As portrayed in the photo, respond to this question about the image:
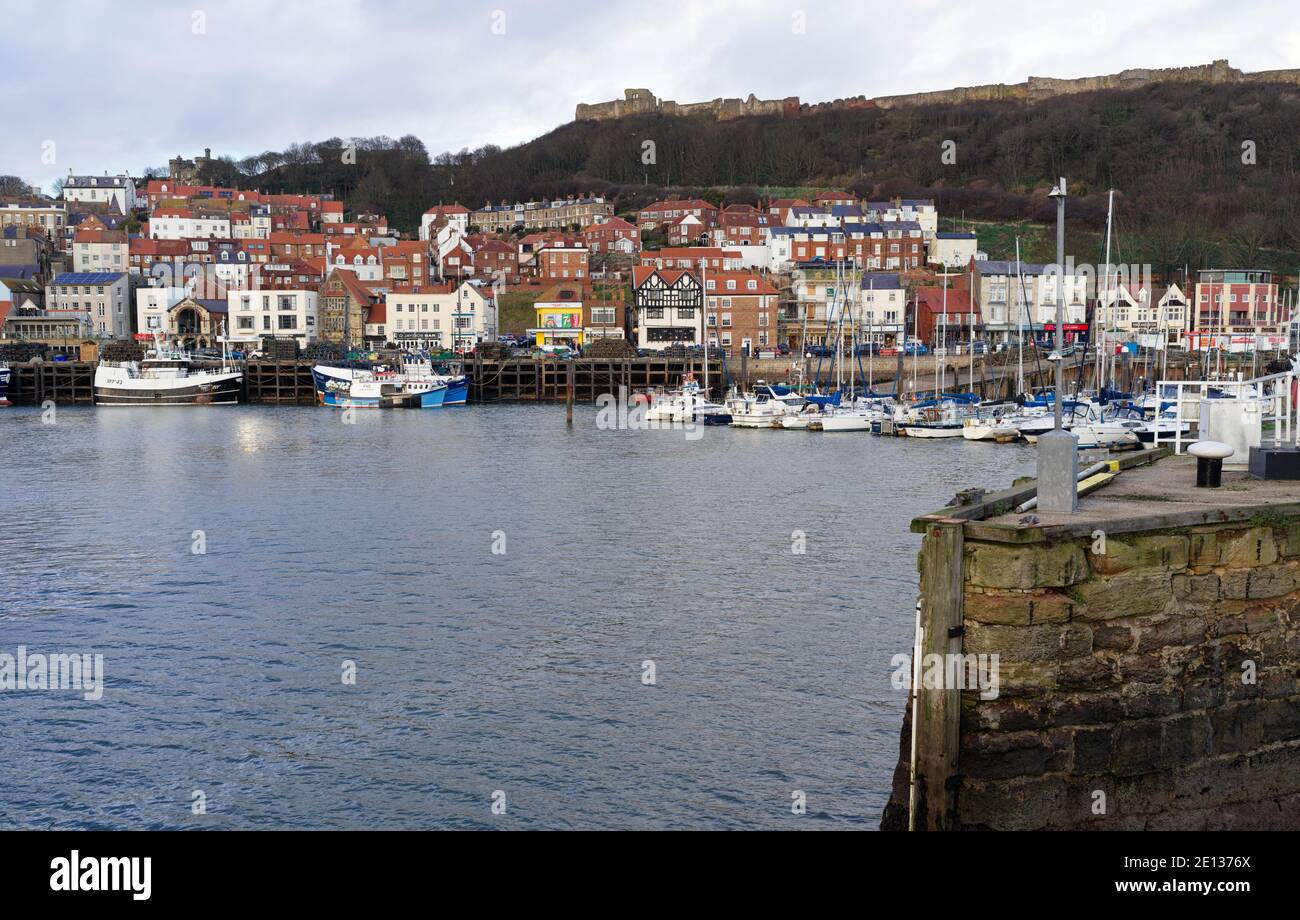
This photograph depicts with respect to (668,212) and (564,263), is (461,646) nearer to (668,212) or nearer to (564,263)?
(564,263)

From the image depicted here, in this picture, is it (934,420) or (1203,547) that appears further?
(934,420)

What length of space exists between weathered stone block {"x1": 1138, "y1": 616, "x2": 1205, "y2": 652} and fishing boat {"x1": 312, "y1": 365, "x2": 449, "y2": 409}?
63595 millimetres

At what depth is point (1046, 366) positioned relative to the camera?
69.2m

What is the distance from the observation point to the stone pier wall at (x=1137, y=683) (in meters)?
8.27

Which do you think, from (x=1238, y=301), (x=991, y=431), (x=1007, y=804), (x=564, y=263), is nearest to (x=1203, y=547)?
(x=1007, y=804)

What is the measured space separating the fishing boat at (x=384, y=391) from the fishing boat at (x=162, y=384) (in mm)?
7329

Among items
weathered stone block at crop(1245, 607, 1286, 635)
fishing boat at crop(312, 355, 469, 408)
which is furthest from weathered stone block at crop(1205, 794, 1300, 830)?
fishing boat at crop(312, 355, 469, 408)

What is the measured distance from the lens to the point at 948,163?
151 m

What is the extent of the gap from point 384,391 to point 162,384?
1352cm

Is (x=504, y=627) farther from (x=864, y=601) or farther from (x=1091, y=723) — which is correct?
(x=1091, y=723)

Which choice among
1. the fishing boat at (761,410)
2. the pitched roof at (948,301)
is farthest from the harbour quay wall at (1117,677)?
the pitched roof at (948,301)

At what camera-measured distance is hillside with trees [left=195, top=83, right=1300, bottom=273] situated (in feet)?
420
